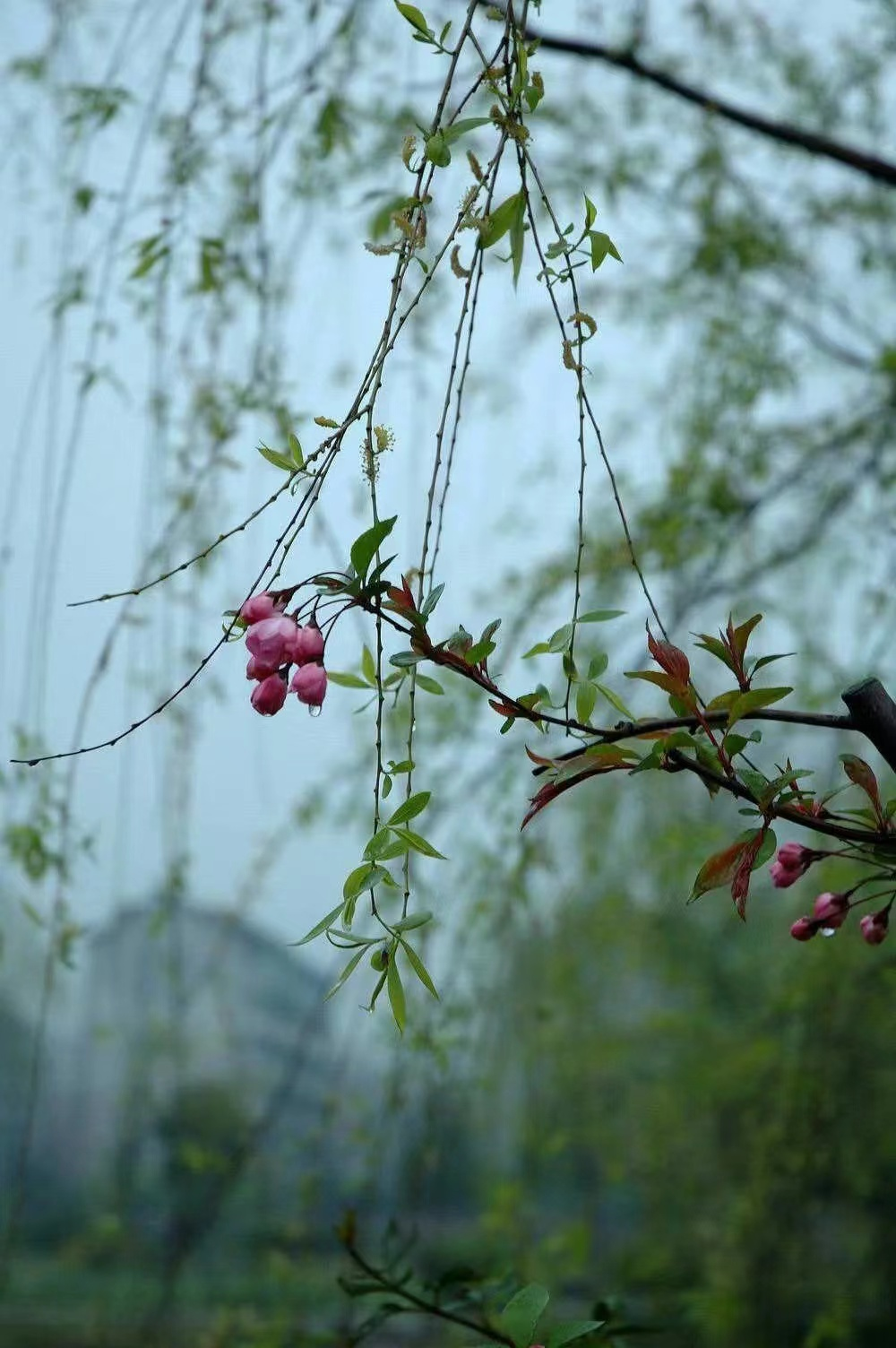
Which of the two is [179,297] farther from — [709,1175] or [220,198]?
[709,1175]

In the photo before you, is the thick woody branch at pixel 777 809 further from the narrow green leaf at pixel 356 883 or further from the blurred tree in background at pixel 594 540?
the blurred tree in background at pixel 594 540

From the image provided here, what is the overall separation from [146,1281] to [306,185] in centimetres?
122

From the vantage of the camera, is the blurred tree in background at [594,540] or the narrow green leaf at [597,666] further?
the blurred tree in background at [594,540]

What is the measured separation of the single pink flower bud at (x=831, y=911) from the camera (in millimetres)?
518

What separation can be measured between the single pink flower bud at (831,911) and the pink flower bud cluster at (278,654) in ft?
0.67

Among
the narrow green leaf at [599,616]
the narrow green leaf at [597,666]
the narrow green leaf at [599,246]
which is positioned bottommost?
the narrow green leaf at [597,666]

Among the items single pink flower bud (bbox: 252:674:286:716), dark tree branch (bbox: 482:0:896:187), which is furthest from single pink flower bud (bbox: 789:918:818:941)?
dark tree branch (bbox: 482:0:896:187)

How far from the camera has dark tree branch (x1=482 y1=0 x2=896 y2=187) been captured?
139cm

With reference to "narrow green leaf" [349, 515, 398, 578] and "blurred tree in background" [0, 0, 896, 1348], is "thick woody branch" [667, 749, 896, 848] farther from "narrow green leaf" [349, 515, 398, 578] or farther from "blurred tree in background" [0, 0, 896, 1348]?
"blurred tree in background" [0, 0, 896, 1348]

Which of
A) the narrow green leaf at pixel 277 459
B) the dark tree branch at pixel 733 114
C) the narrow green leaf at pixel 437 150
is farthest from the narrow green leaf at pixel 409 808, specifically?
the dark tree branch at pixel 733 114

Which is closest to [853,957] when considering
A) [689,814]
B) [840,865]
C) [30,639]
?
[840,865]

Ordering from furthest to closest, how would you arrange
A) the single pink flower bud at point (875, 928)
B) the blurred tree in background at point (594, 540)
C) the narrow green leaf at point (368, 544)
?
the blurred tree in background at point (594, 540), the single pink flower bud at point (875, 928), the narrow green leaf at point (368, 544)

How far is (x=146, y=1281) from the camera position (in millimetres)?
1692

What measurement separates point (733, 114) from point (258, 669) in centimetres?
120
